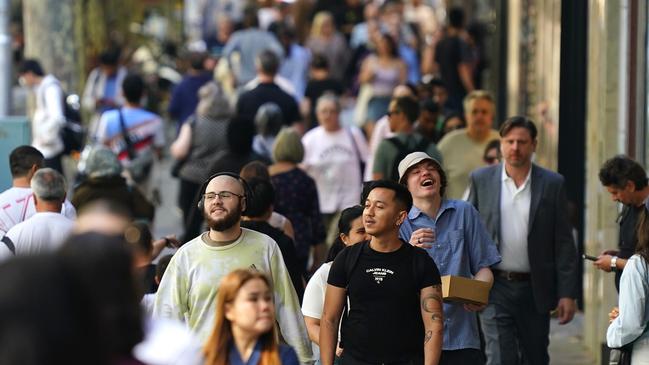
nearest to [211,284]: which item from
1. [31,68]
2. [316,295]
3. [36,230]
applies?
[316,295]

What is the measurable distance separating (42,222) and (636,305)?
3055mm

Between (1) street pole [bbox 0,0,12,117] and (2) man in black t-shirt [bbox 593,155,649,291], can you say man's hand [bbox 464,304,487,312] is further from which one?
(1) street pole [bbox 0,0,12,117]

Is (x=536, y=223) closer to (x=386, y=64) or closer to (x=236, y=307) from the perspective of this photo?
(x=236, y=307)

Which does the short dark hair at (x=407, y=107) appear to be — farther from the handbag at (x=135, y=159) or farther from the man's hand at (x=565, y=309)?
the handbag at (x=135, y=159)

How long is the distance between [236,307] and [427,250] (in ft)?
9.09

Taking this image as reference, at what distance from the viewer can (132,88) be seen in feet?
50.9

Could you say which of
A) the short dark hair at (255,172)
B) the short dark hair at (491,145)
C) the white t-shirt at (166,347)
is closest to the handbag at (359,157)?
the short dark hair at (491,145)

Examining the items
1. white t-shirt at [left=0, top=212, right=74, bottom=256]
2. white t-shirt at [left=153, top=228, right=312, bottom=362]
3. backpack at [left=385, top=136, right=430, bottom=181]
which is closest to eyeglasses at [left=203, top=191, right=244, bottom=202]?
white t-shirt at [left=153, top=228, right=312, bottom=362]

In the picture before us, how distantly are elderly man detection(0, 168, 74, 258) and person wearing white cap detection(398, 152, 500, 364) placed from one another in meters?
1.77

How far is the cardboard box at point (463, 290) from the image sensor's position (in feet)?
27.1

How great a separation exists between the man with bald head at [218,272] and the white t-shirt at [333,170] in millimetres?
5859

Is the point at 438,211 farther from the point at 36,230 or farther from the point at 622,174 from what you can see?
the point at 36,230

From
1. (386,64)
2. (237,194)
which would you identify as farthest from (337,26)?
(237,194)

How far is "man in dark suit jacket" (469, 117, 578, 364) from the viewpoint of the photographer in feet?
32.6
